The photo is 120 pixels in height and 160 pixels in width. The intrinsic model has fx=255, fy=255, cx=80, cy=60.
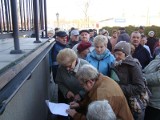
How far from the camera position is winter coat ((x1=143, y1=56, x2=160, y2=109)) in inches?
130

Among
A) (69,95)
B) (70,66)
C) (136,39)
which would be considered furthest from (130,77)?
(136,39)

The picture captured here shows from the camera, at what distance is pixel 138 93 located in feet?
10.4

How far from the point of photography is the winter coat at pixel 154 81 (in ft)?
10.9

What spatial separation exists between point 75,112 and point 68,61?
0.77m

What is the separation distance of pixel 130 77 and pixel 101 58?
0.79 metres

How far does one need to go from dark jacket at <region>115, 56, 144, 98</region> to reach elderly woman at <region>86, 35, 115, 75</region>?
0.56 meters

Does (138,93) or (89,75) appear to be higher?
(89,75)

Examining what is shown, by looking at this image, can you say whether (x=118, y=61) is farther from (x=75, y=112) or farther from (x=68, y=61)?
(x=75, y=112)

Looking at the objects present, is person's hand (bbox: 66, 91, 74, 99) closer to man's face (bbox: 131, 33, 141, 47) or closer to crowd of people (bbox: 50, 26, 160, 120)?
crowd of people (bbox: 50, 26, 160, 120)

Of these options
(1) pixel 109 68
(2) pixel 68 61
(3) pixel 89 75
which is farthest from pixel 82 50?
(3) pixel 89 75

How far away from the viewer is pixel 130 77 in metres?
3.22

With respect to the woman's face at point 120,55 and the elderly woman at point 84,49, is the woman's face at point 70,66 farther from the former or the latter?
the elderly woman at point 84,49

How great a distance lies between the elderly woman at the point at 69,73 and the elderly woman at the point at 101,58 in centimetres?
32

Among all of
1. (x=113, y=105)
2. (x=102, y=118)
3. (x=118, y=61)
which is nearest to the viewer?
(x=102, y=118)
